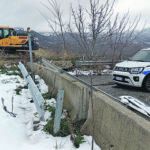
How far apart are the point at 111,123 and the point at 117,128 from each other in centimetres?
17

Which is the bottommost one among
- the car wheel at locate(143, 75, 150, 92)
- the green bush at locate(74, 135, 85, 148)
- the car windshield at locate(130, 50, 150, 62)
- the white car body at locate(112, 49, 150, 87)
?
the green bush at locate(74, 135, 85, 148)

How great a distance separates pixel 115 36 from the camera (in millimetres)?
12500

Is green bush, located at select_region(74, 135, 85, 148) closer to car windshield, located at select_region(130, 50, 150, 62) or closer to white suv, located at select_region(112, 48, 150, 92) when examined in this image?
white suv, located at select_region(112, 48, 150, 92)

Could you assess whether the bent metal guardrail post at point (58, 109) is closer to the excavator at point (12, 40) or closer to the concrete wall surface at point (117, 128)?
the concrete wall surface at point (117, 128)

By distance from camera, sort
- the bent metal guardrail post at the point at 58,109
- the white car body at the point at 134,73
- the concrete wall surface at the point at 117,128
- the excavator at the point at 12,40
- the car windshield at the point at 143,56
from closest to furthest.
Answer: the concrete wall surface at the point at 117,128 → the bent metal guardrail post at the point at 58,109 → the white car body at the point at 134,73 → the car windshield at the point at 143,56 → the excavator at the point at 12,40

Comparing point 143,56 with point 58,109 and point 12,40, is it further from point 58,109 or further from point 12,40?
point 12,40

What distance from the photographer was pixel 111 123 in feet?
7.82

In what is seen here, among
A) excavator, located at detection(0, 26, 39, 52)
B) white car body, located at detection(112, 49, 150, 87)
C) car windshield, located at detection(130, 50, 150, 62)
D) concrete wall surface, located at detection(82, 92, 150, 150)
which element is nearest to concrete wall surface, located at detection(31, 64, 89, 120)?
concrete wall surface, located at detection(82, 92, 150, 150)

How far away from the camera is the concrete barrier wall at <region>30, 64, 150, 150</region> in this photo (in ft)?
6.12

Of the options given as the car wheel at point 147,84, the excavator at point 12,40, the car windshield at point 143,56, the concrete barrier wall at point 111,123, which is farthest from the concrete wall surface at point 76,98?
the excavator at point 12,40

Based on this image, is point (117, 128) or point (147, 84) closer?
point (117, 128)

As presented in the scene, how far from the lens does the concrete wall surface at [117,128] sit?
Result: 1.84 metres

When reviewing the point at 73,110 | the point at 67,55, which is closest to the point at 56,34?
the point at 67,55

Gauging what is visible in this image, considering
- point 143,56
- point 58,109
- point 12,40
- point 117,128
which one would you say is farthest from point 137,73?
point 12,40
